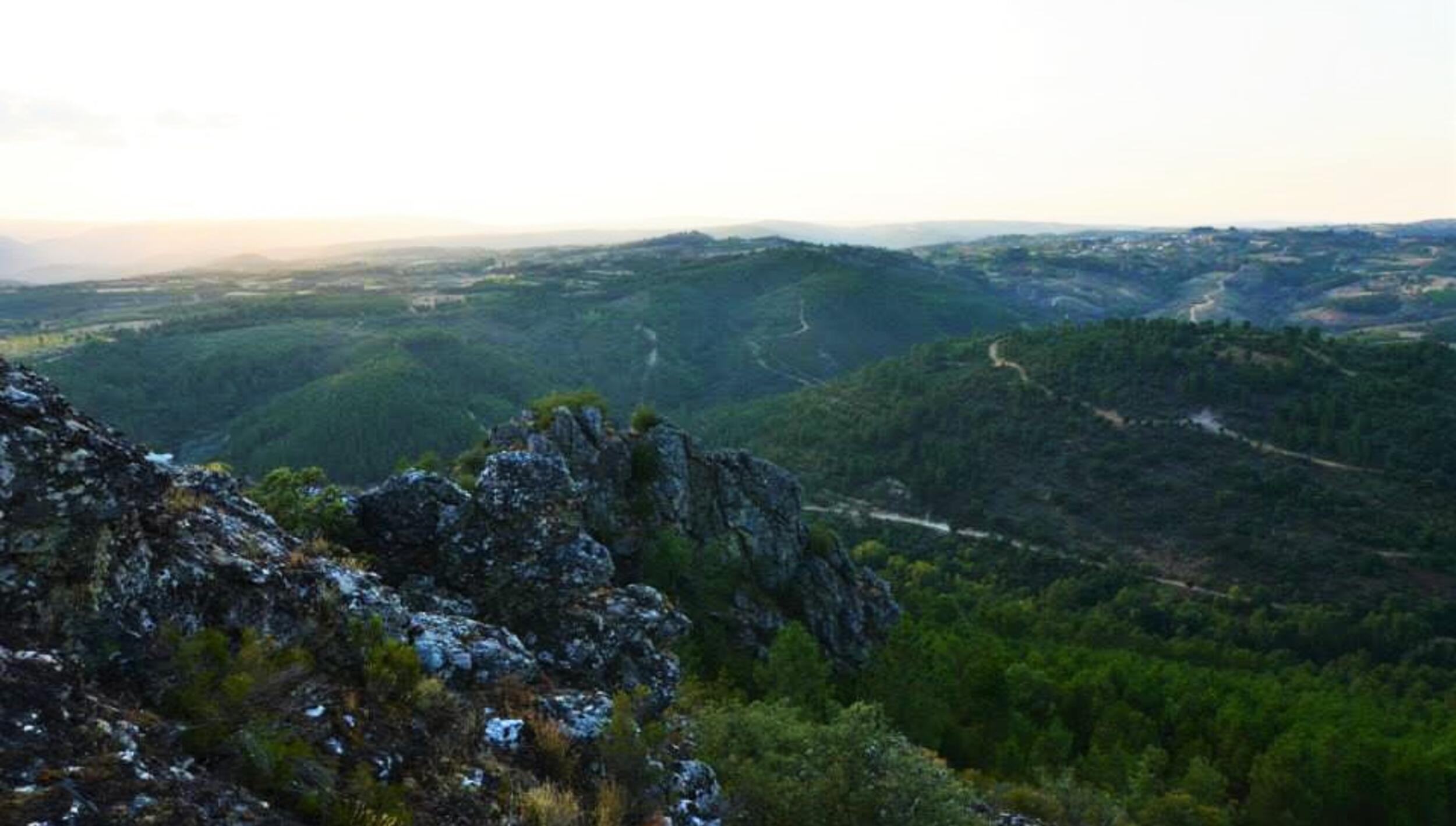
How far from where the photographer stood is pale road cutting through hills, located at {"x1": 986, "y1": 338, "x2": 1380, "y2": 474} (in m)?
111

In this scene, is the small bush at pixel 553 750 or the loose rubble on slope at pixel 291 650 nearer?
the loose rubble on slope at pixel 291 650

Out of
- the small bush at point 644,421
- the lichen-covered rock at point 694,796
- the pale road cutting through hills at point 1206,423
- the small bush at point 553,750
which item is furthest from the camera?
the pale road cutting through hills at point 1206,423

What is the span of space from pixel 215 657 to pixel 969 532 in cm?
11144

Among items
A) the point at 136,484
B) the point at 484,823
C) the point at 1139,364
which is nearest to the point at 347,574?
the point at 136,484

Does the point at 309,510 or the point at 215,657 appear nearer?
the point at 215,657

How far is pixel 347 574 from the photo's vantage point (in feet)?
58.4

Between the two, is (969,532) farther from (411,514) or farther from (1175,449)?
(411,514)

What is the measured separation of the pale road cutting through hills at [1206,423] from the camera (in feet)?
363

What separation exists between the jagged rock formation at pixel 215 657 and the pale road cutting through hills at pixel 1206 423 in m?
122

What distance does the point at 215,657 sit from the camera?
1227 cm

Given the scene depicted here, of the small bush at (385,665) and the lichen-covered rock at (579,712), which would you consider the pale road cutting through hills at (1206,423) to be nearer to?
the lichen-covered rock at (579,712)

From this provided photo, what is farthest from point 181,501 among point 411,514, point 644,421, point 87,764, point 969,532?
point 969,532

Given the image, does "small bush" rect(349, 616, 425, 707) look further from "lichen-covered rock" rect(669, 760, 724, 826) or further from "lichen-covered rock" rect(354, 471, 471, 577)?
"lichen-covered rock" rect(354, 471, 471, 577)

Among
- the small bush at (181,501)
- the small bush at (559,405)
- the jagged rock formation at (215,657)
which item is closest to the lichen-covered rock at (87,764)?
the jagged rock formation at (215,657)
